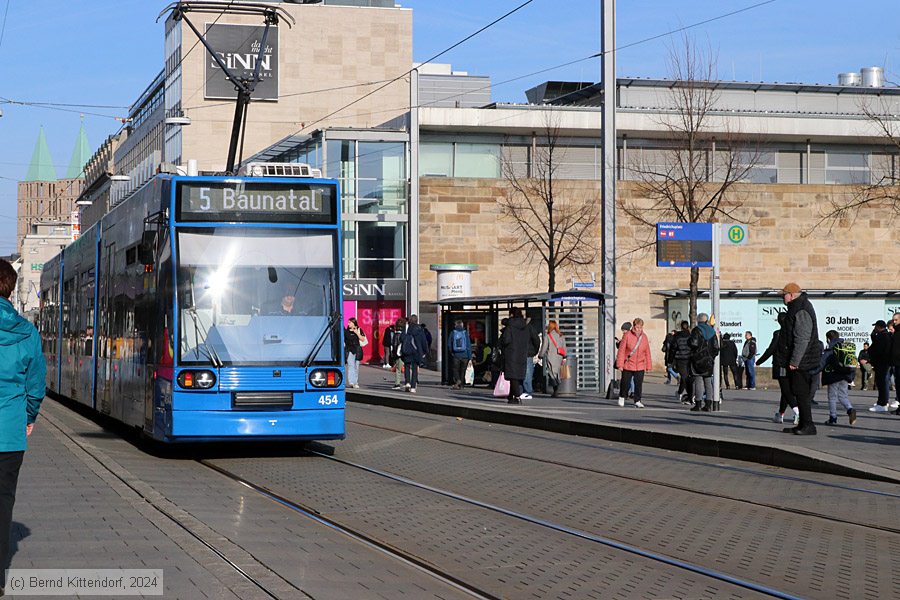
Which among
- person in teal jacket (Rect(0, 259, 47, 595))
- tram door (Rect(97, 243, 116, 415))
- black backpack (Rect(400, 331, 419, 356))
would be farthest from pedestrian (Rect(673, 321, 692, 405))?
person in teal jacket (Rect(0, 259, 47, 595))

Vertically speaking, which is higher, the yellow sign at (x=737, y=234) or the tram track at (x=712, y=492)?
the yellow sign at (x=737, y=234)

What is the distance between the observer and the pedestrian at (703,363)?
2106cm

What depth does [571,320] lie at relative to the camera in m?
28.7

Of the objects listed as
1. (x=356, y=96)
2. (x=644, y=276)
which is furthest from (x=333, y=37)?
(x=644, y=276)

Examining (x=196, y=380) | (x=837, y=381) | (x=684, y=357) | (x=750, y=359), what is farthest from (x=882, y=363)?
(x=196, y=380)

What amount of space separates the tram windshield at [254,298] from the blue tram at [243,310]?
0.4 inches

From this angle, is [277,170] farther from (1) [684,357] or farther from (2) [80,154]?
(2) [80,154]

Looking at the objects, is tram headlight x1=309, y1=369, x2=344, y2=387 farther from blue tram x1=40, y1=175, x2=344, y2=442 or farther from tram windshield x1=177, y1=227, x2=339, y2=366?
tram windshield x1=177, y1=227, x2=339, y2=366

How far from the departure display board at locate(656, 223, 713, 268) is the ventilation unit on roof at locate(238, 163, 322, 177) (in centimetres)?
906

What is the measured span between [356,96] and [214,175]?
55.1m

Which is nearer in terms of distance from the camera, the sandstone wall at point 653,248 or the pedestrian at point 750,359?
the pedestrian at point 750,359

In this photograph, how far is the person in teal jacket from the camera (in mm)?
6359

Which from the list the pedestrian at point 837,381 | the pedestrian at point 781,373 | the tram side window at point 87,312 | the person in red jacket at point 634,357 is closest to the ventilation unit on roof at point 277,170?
the pedestrian at point 781,373

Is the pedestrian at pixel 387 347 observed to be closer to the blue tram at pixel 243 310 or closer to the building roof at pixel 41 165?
the blue tram at pixel 243 310
